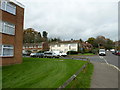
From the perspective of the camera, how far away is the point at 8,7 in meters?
13.7

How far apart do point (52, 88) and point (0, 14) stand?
35.5 feet

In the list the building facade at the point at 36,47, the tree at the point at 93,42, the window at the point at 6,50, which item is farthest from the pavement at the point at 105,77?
the tree at the point at 93,42

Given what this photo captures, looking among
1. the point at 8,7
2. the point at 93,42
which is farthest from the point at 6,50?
the point at 93,42

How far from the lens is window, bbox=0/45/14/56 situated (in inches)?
503

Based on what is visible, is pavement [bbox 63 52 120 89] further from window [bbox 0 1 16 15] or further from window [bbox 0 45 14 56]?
window [bbox 0 1 16 15]

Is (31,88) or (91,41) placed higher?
(91,41)

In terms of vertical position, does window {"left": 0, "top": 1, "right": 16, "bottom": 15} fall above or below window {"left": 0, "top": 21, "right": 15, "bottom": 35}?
above

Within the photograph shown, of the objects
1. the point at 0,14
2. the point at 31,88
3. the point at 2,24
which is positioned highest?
the point at 0,14

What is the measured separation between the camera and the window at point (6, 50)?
503 inches

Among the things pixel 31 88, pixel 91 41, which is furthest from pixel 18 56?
pixel 91 41

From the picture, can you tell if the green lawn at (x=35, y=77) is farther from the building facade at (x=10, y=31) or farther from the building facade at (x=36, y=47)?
the building facade at (x=36, y=47)

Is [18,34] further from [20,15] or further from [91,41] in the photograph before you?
[91,41]

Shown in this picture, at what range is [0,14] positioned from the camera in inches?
501

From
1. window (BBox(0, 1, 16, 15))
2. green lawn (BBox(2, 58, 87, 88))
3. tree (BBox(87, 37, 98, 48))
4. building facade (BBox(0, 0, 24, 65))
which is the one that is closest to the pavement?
green lawn (BBox(2, 58, 87, 88))
